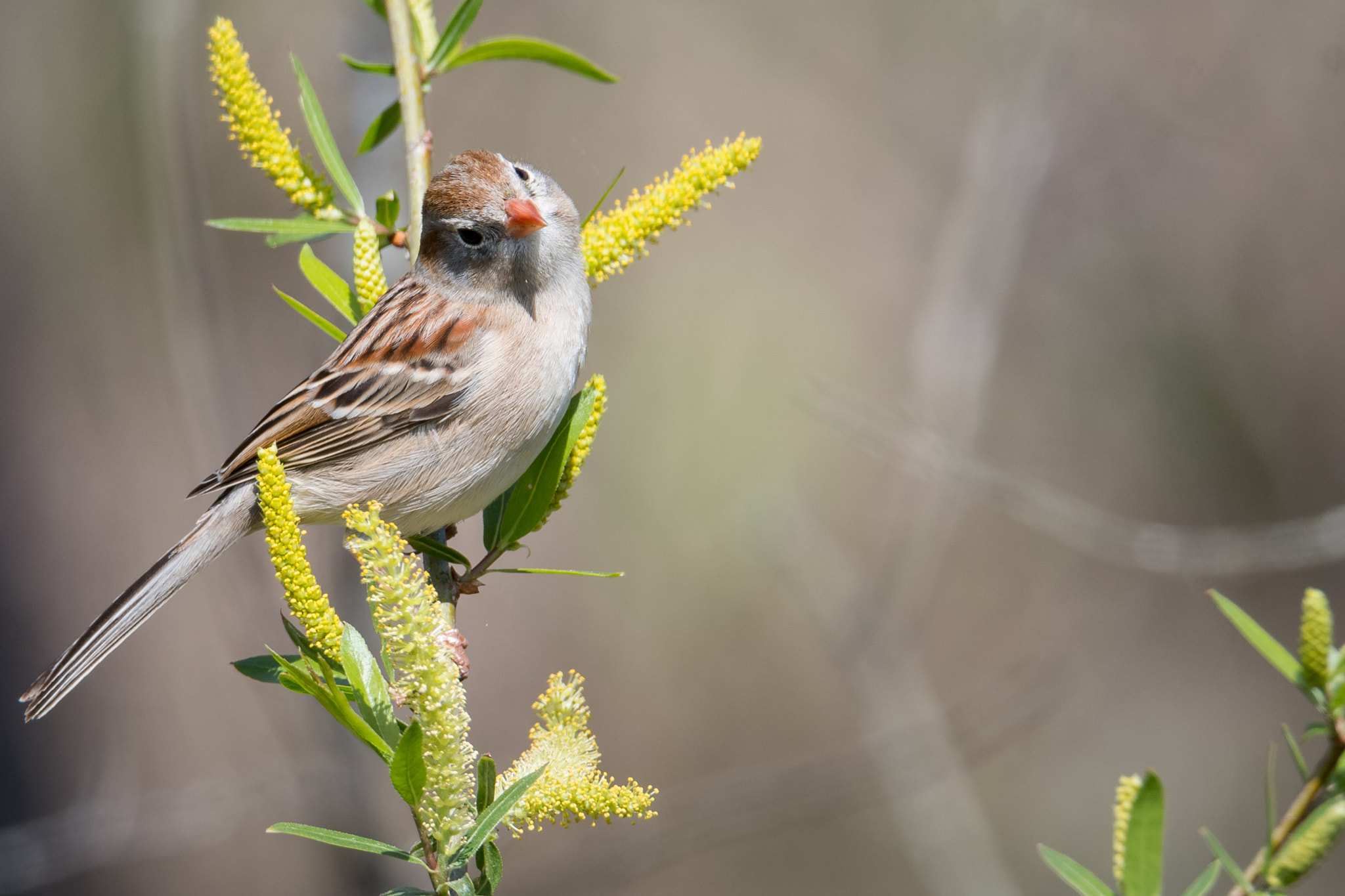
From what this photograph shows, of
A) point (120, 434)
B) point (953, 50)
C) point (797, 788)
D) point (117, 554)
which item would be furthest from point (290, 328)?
point (953, 50)

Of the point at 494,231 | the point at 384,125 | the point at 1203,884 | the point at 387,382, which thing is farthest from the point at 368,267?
the point at 1203,884

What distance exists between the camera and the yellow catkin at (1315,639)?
1074mm

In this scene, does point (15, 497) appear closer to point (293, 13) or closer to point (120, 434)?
point (120, 434)

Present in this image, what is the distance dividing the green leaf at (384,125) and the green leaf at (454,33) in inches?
4.2

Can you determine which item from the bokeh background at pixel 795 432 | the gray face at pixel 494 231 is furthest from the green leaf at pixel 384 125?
the bokeh background at pixel 795 432

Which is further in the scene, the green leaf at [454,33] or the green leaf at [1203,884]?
the green leaf at [454,33]

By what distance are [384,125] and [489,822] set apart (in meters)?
1.30

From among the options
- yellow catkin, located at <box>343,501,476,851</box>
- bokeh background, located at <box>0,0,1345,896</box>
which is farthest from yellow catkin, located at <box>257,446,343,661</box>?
bokeh background, located at <box>0,0,1345,896</box>

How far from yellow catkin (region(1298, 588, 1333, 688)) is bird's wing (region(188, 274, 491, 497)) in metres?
1.59

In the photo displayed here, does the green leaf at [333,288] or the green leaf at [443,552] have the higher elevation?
the green leaf at [333,288]

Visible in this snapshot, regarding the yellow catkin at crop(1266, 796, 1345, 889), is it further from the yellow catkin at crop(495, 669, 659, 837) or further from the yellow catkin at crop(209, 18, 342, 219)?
the yellow catkin at crop(209, 18, 342, 219)

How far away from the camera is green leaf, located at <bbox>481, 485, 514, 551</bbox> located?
Answer: 5.33ft

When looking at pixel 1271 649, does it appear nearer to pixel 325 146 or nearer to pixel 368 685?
pixel 368 685

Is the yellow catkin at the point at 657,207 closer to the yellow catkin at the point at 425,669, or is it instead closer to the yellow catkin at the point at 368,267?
the yellow catkin at the point at 368,267
